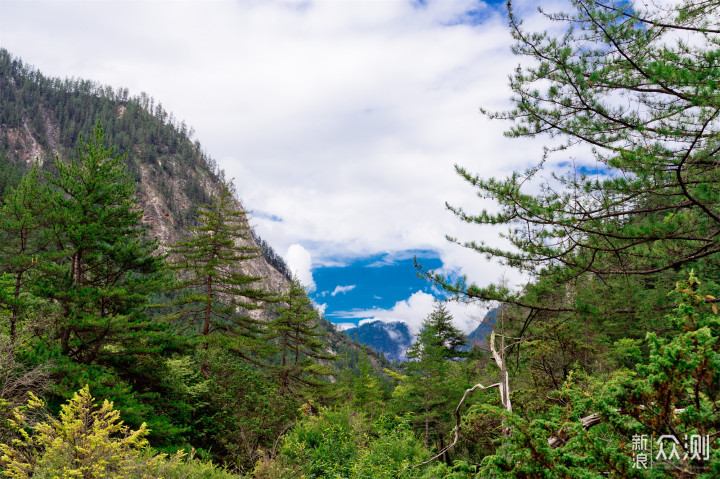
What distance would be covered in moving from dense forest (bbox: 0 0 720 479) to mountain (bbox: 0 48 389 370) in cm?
11474

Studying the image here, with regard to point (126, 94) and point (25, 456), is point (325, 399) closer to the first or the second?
point (25, 456)

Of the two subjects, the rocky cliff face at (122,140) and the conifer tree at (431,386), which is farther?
→ the rocky cliff face at (122,140)

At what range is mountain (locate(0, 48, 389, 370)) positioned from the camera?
141 m

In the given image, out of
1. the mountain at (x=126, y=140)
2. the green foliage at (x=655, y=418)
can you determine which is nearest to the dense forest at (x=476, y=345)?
the green foliage at (x=655, y=418)

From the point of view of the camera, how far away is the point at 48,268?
411 inches

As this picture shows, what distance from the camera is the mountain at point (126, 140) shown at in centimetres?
14075

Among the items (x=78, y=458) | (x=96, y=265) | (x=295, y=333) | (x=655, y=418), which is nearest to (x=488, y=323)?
(x=655, y=418)

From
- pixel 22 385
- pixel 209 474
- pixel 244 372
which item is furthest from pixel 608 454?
pixel 244 372

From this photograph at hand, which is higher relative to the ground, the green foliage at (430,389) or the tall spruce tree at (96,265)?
the tall spruce tree at (96,265)

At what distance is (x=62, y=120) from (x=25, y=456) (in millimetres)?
199107

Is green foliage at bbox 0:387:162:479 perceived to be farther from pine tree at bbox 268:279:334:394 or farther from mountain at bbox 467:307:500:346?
pine tree at bbox 268:279:334:394

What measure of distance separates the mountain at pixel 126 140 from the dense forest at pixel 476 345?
115 metres

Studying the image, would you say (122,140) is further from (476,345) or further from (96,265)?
(476,345)

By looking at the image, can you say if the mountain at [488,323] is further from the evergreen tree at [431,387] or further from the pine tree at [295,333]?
the pine tree at [295,333]
